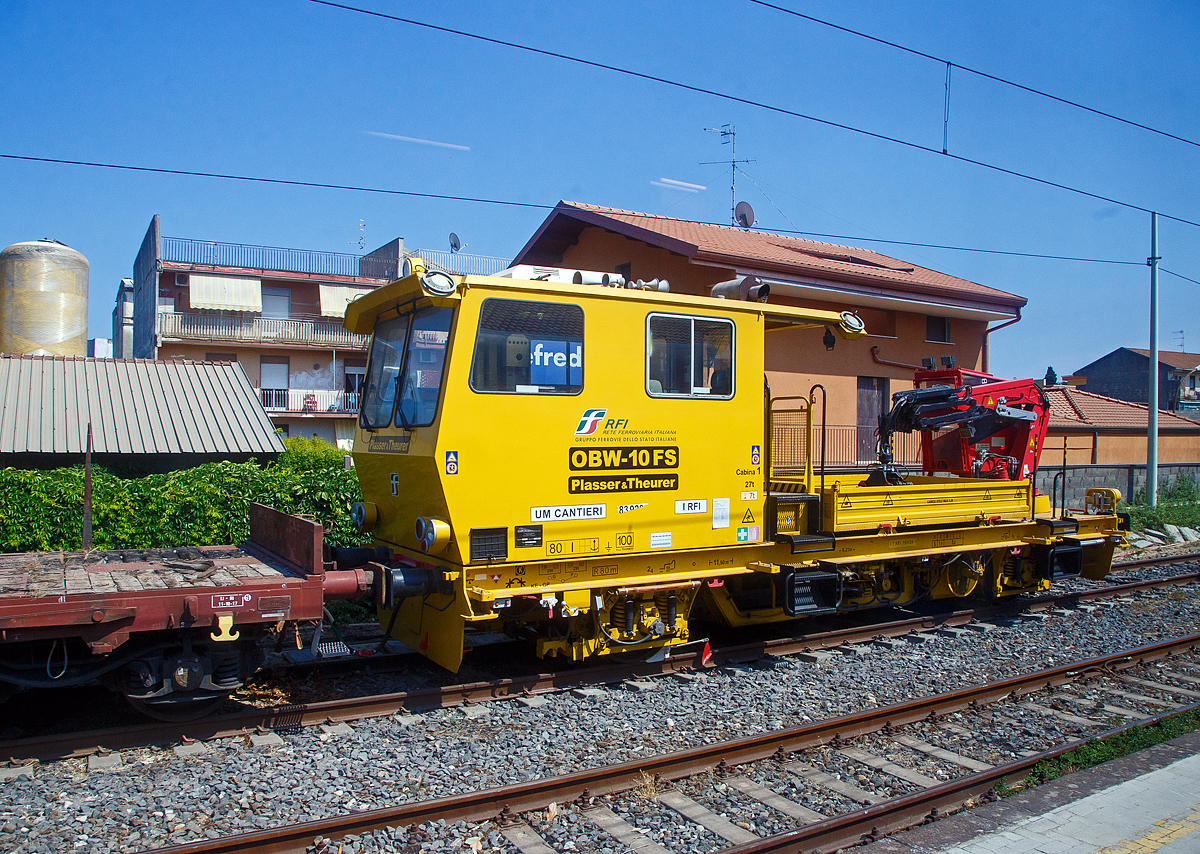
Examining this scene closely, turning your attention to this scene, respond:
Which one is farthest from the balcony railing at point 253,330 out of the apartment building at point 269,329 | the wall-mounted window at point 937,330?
the wall-mounted window at point 937,330

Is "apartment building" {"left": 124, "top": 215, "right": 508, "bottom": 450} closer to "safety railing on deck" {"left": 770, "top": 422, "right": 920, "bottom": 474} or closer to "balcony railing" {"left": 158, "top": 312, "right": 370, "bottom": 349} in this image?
"balcony railing" {"left": 158, "top": 312, "right": 370, "bottom": 349}

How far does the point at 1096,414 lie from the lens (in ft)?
90.3

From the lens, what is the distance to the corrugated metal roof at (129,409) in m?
13.3

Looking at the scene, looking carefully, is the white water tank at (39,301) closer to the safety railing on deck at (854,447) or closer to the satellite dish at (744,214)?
the satellite dish at (744,214)

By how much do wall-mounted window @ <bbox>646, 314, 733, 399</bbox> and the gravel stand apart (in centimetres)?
260

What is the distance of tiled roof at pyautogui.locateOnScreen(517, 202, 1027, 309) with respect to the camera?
52.2 feet

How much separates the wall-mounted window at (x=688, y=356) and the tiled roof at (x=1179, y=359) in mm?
58153

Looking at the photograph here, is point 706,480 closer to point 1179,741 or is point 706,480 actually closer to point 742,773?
point 742,773

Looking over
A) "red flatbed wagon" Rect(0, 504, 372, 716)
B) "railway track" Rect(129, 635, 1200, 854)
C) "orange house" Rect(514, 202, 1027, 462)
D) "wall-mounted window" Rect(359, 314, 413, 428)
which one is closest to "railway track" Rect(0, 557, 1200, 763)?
"red flatbed wagon" Rect(0, 504, 372, 716)

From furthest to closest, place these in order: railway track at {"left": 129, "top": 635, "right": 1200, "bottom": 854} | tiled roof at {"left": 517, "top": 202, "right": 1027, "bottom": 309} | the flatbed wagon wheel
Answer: tiled roof at {"left": 517, "top": 202, "right": 1027, "bottom": 309}
the flatbed wagon wheel
railway track at {"left": 129, "top": 635, "right": 1200, "bottom": 854}

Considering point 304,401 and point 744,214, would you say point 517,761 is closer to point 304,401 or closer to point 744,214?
point 744,214

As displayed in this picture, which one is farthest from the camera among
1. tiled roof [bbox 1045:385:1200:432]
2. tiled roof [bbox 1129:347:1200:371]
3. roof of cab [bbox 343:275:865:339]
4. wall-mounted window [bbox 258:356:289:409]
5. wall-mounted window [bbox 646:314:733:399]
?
tiled roof [bbox 1129:347:1200:371]

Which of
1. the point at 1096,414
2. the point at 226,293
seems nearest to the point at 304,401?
the point at 226,293

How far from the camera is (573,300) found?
256 inches
